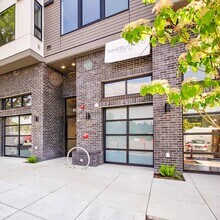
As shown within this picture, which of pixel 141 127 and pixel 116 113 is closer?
pixel 141 127

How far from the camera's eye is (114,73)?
23.2 ft

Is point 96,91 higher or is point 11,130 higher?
point 96,91

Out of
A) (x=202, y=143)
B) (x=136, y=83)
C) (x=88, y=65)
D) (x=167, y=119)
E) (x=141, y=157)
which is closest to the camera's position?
(x=202, y=143)

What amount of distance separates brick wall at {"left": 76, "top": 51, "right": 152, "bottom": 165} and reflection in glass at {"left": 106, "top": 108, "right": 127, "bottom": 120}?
31 cm

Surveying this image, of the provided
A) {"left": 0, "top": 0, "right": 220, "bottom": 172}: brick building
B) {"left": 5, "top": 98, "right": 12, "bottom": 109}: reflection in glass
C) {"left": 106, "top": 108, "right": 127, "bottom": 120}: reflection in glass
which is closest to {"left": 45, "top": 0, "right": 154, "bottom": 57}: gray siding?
{"left": 0, "top": 0, "right": 220, "bottom": 172}: brick building

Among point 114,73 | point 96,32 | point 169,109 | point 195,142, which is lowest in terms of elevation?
point 195,142

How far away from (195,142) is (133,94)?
2.72 m

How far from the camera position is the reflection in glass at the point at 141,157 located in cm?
652

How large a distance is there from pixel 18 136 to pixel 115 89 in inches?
239

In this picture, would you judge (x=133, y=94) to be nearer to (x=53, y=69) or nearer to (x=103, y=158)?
(x=103, y=158)

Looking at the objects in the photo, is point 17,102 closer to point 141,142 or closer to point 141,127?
point 141,127

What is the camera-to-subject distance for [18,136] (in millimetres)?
9406

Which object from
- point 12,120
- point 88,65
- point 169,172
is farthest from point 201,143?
point 12,120

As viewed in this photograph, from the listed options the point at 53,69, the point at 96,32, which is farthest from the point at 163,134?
the point at 53,69
